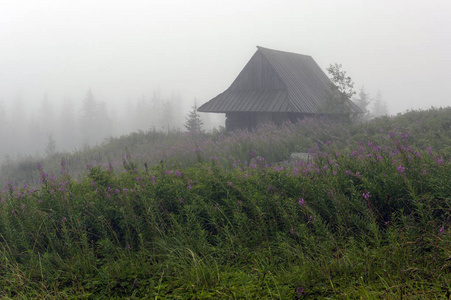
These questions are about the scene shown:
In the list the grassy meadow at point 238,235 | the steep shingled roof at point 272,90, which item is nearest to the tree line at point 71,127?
the steep shingled roof at point 272,90

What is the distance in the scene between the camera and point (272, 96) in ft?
66.4

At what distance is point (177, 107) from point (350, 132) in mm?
91499

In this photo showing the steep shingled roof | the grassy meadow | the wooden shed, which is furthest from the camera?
the steep shingled roof

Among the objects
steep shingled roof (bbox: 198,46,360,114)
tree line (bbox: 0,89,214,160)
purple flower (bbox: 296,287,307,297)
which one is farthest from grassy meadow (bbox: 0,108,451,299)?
tree line (bbox: 0,89,214,160)

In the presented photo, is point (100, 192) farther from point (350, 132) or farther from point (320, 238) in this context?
point (350, 132)

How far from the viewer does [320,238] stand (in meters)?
3.88

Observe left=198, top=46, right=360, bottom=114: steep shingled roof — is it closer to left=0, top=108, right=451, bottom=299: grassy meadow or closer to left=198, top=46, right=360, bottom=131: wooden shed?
left=198, top=46, right=360, bottom=131: wooden shed

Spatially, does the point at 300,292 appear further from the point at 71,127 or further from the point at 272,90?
the point at 71,127

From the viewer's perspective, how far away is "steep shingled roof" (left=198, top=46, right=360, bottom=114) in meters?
19.4

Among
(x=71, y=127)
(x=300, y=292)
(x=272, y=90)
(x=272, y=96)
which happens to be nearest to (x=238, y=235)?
(x=300, y=292)

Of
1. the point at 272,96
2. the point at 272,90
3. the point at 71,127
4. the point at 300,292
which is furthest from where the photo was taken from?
the point at 71,127

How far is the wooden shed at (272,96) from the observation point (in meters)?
19.2

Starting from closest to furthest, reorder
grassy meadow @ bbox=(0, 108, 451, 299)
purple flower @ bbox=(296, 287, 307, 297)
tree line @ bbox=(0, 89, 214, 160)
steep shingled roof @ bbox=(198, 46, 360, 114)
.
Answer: purple flower @ bbox=(296, 287, 307, 297), grassy meadow @ bbox=(0, 108, 451, 299), steep shingled roof @ bbox=(198, 46, 360, 114), tree line @ bbox=(0, 89, 214, 160)

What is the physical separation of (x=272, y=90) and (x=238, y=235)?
57.9ft
